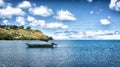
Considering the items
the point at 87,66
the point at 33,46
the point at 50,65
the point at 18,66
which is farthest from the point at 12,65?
the point at 33,46

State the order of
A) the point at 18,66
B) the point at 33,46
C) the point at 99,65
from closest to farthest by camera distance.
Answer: the point at 18,66
the point at 99,65
the point at 33,46

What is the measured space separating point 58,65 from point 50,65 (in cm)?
231

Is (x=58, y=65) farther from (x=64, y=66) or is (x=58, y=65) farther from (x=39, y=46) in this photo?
(x=39, y=46)

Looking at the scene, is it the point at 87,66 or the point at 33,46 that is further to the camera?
the point at 33,46

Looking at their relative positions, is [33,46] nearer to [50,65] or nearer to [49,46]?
[49,46]

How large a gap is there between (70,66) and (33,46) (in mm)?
105134

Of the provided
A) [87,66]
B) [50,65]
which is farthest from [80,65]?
[50,65]

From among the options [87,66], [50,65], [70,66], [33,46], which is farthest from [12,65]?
[33,46]

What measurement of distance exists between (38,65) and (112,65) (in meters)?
21.5

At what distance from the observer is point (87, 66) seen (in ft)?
259

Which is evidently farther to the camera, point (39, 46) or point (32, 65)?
point (39, 46)

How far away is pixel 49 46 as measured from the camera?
184 metres

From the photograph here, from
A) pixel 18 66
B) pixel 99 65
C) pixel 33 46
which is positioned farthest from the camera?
pixel 33 46

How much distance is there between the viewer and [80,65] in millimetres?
80438
